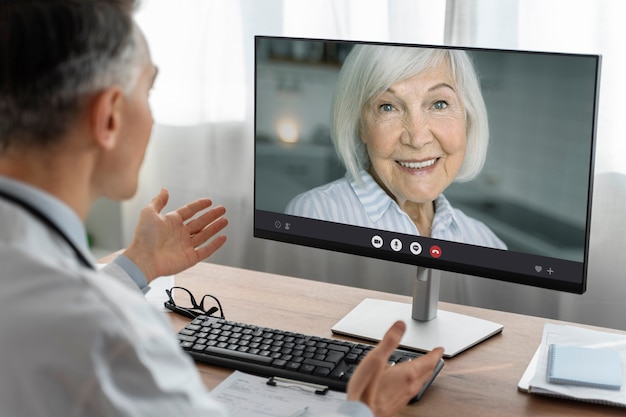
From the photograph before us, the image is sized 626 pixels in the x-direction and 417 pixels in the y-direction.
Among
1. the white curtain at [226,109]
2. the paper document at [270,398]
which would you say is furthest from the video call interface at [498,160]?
the white curtain at [226,109]

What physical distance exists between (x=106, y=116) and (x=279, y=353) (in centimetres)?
61

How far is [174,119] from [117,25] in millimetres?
1752

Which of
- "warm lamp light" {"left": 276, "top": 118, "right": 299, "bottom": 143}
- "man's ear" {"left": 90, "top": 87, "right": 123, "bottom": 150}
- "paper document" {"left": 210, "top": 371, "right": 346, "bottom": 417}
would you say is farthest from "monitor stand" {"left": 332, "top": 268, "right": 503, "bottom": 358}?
"man's ear" {"left": 90, "top": 87, "right": 123, "bottom": 150}

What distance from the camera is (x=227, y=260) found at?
2.71 m

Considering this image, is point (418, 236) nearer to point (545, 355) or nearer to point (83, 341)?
point (545, 355)

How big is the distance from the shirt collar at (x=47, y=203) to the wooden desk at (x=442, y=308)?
52cm

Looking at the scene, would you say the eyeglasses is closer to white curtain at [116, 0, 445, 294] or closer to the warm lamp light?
the warm lamp light

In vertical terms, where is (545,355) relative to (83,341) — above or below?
below

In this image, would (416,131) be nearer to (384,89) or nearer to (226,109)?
(384,89)

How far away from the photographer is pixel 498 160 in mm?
1432

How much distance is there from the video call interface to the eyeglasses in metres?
0.20

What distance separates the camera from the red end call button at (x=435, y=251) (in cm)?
152

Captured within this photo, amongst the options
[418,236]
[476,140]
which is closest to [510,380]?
[418,236]

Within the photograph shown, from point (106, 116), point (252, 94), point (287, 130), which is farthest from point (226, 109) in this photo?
point (106, 116)
